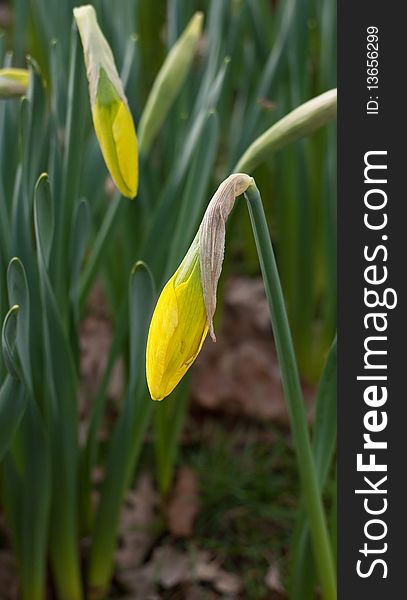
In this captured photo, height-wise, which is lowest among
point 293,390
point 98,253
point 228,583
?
point 228,583

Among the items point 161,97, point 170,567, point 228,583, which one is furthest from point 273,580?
point 161,97

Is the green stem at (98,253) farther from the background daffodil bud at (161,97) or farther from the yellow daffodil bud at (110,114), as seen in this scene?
the yellow daffodil bud at (110,114)

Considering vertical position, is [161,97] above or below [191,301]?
above

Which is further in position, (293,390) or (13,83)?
(13,83)

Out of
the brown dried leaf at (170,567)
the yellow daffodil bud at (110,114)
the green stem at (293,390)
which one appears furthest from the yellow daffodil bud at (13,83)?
the brown dried leaf at (170,567)

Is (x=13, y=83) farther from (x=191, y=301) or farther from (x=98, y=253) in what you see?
(x=191, y=301)

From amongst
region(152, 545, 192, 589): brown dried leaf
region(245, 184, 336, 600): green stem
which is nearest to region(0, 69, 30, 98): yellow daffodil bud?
region(245, 184, 336, 600): green stem

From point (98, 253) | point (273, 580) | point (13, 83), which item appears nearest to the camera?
point (13, 83)

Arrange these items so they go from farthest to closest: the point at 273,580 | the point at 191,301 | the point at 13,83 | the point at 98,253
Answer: the point at 273,580, the point at 98,253, the point at 13,83, the point at 191,301
